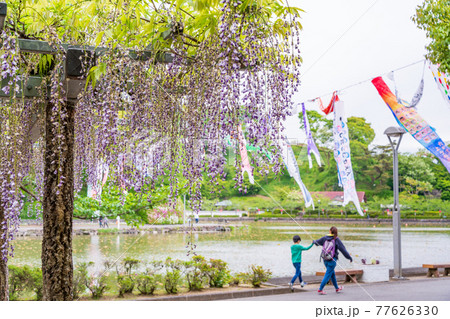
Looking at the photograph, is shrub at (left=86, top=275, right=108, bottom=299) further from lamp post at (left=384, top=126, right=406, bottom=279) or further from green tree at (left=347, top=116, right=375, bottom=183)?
green tree at (left=347, top=116, right=375, bottom=183)

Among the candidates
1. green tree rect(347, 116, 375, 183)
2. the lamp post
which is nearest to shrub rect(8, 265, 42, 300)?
the lamp post

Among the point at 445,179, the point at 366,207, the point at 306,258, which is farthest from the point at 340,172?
the point at 445,179

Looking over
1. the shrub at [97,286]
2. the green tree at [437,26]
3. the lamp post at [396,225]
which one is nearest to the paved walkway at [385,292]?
the lamp post at [396,225]

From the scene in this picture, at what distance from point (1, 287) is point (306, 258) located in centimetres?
965

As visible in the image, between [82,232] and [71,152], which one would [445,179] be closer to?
[82,232]

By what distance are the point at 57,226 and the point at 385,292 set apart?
159 inches

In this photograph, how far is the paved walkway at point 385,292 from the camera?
4.80 m

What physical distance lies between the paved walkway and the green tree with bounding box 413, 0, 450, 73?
244cm

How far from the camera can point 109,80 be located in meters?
2.21

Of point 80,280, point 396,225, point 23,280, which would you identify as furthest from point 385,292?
point 23,280

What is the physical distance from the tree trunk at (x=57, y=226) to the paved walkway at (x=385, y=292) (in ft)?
8.79

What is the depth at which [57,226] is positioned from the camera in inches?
112

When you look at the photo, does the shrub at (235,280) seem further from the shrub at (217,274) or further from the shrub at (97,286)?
the shrub at (97,286)

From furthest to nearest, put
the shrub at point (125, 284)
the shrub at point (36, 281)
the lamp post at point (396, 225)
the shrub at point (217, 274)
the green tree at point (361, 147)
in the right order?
1. the green tree at point (361, 147)
2. the lamp post at point (396, 225)
3. the shrub at point (217, 274)
4. the shrub at point (125, 284)
5. the shrub at point (36, 281)
